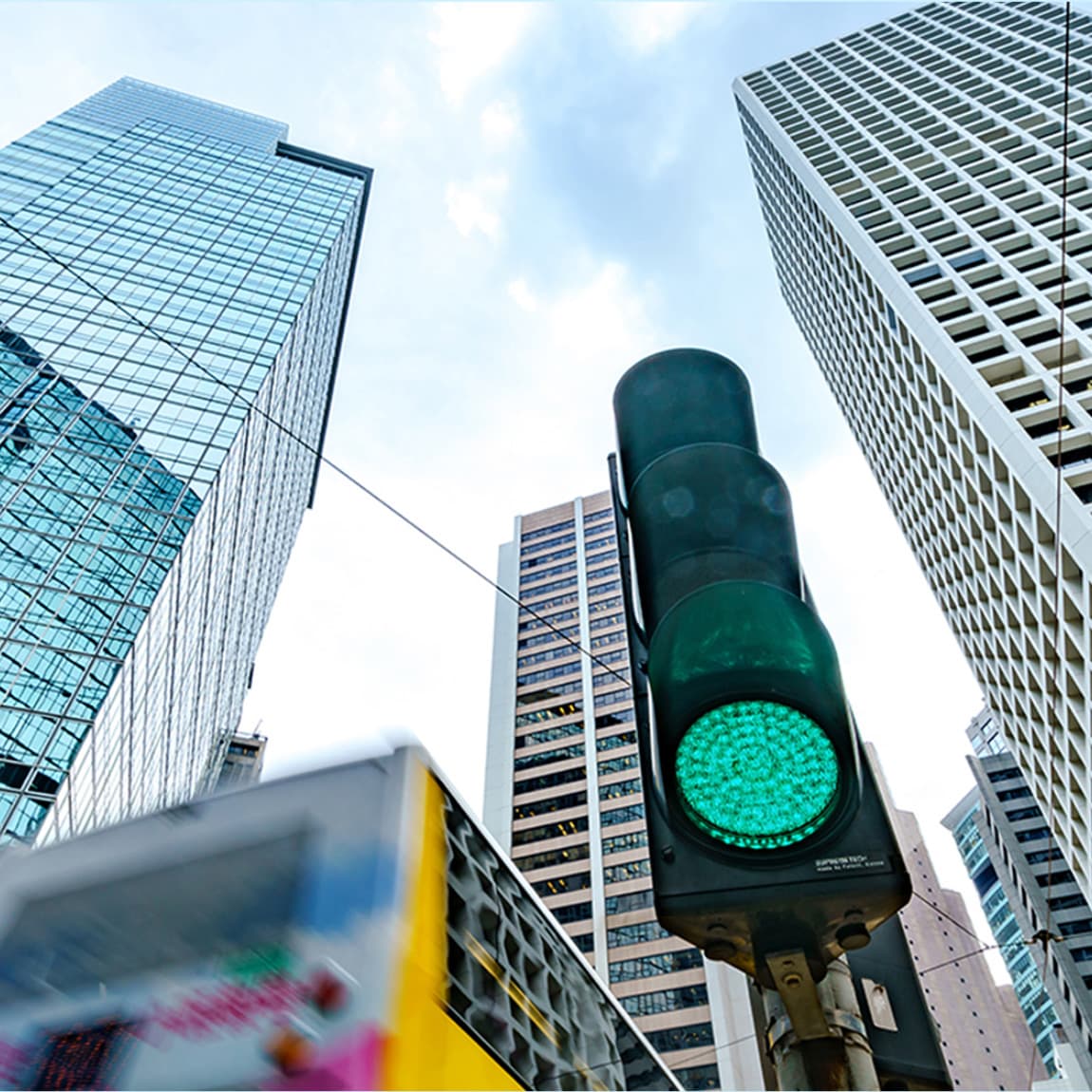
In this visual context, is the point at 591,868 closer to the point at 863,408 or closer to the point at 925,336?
the point at 863,408

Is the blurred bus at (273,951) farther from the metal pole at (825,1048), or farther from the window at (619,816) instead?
the window at (619,816)

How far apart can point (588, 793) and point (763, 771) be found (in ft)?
Answer: 199

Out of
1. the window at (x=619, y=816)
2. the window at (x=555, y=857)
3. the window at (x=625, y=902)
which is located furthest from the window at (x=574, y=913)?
the window at (x=619, y=816)

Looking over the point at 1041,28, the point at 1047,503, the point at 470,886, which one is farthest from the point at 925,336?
the point at 470,886

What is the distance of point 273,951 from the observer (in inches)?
96.4

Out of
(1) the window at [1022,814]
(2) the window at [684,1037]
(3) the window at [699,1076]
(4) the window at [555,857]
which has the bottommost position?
(3) the window at [699,1076]

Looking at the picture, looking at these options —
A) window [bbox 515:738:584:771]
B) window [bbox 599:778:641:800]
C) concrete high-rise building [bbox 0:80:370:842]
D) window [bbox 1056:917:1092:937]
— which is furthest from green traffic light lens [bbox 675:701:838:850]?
window [bbox 1056:917:1092:937]

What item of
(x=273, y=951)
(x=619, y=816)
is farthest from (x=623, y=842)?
(x=273, y=951)

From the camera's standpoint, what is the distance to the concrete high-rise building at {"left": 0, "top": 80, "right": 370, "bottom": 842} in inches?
1277

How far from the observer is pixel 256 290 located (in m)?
52.9

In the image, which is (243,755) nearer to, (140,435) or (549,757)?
(549,757)

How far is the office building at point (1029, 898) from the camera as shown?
193 feet

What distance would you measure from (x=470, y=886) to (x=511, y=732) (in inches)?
2566

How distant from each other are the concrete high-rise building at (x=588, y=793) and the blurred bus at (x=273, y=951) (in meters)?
31.9
